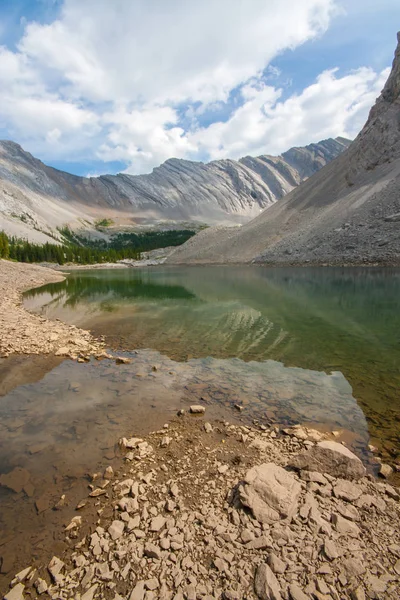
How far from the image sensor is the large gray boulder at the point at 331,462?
625 cm

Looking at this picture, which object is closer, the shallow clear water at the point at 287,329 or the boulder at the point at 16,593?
the boulder at the point at 16,593

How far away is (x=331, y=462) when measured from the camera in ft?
21.1

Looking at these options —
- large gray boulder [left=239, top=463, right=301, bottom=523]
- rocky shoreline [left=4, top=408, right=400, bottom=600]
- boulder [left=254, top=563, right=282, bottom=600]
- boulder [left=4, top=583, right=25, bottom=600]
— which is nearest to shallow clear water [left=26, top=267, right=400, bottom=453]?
rocky shoreline [left=4, top=408, right=400, bottom=600]

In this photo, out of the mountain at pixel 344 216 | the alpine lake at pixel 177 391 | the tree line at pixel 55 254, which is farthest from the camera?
the tree line at pixel 55 254

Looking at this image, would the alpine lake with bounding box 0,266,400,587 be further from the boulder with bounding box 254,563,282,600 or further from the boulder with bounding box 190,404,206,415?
the boulder with bounding box 254,563,282,600

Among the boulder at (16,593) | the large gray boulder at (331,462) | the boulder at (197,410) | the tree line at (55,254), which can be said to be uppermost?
the tree line at (55,254)

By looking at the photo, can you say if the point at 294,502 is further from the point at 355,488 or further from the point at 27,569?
the point at 27,569

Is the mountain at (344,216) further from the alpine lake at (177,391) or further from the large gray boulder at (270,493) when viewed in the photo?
the large gray boulder at (270,493)

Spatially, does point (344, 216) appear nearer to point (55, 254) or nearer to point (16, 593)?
point (16, 593)

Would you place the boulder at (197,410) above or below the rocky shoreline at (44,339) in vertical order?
below

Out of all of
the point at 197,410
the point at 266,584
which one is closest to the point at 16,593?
the point at 266,584

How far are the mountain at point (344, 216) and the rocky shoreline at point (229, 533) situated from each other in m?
68.0

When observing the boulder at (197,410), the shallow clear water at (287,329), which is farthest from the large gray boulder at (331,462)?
the boulder at (197,410)

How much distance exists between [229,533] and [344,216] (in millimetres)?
86452
